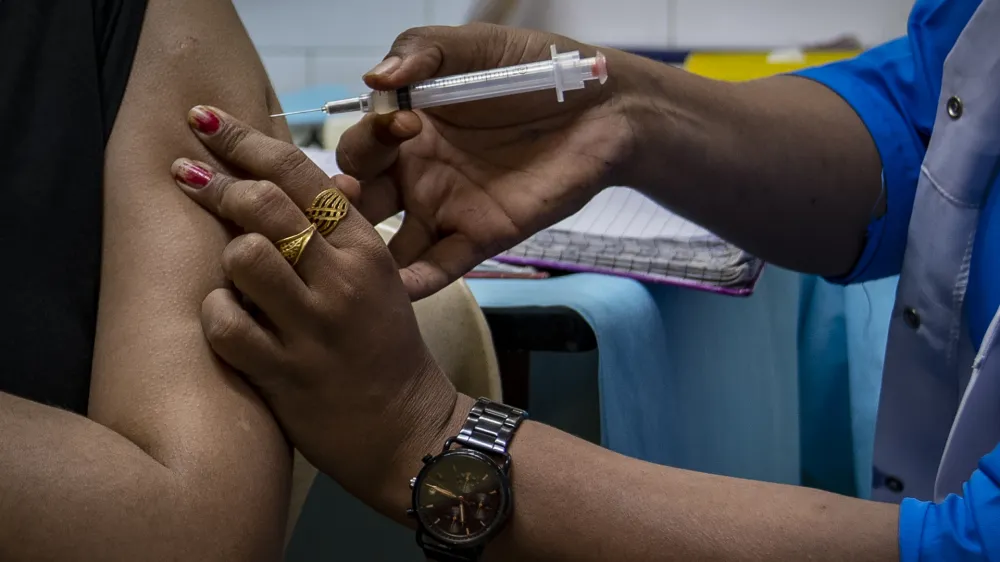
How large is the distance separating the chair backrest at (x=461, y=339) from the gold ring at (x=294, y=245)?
0.29 meters

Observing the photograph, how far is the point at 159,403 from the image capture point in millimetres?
678

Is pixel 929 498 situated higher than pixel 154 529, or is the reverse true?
pixel 154 529

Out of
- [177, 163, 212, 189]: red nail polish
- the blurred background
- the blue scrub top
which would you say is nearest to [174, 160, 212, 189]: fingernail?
[177, 163, 212, 189]: red nail polish

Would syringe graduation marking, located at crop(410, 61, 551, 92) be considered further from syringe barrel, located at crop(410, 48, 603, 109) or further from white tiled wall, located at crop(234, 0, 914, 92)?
white tiled wall, located at crop(234, 0, 914, 92)

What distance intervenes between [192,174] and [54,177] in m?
0.10

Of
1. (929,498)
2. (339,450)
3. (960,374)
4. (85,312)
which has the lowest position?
(929,498)

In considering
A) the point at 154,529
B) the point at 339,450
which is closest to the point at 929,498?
the point at 339,450

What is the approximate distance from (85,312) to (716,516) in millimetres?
528

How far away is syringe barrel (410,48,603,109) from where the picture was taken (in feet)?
2.78

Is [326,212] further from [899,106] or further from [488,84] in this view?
[899,106]

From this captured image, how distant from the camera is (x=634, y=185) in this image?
1013mm

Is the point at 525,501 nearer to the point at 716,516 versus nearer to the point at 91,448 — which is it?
the point at 716,516

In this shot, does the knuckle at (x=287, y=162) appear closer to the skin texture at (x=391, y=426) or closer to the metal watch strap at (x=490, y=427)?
the skin texture at (x=391, y=426)

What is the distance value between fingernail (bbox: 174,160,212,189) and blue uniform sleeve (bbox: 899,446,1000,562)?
2.02 ft
